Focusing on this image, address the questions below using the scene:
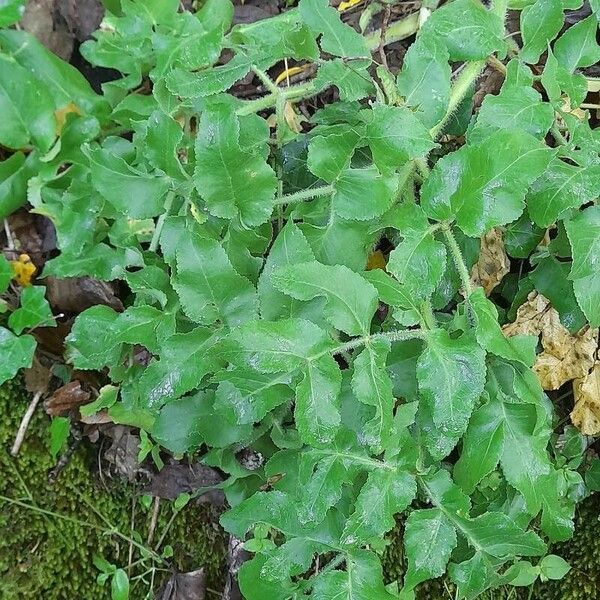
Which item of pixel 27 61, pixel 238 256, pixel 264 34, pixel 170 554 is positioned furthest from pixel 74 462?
pixel 264 34

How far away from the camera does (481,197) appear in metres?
1.00

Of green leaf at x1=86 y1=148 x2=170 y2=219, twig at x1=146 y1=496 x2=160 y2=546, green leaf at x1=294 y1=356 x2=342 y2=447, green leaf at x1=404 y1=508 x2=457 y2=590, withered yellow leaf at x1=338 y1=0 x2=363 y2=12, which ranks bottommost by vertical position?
twig at x1=146 y1=496 x2=160 y2=546

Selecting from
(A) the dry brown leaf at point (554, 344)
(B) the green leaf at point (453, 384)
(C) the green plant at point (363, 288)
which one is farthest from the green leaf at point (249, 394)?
(A) the dry brown leaf at point (554, 344)

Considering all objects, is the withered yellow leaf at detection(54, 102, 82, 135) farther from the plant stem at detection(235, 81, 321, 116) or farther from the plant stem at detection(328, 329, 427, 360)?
the plant stem at detection(328, 329, 427, 360)

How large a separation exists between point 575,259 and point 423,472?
0.40m

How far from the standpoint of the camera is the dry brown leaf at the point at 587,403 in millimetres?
1394

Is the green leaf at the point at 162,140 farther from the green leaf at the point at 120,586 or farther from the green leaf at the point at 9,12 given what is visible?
the green leaf at the point at 120,586

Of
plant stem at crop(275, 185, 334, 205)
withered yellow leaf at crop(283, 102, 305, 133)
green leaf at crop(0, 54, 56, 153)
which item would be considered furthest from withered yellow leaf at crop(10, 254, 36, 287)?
plant stem at crop(275, 185, 334, 205)

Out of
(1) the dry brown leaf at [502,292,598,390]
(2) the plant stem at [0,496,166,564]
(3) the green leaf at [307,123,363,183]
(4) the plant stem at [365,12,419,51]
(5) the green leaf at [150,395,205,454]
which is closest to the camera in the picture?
(3) the green leaf at [307,123,363,183]

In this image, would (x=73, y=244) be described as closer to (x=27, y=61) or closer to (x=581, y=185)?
(x=27, y=61)

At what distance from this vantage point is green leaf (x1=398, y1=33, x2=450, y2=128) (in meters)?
1.08

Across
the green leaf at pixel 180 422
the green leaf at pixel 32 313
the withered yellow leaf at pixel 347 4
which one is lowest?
the green leaf at pixel 180 422

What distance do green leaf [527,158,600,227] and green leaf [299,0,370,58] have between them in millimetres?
362

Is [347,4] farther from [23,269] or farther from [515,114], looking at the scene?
[23,269]
